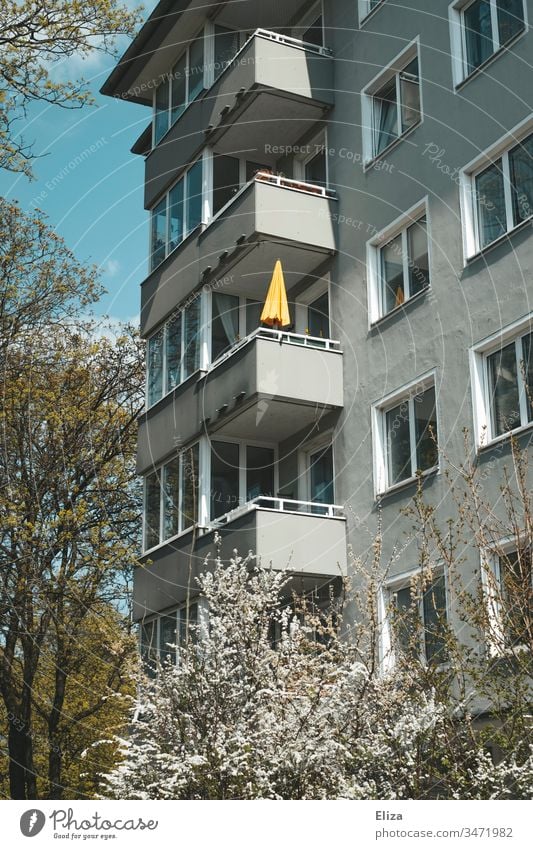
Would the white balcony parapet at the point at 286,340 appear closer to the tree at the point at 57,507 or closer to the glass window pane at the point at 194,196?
the glass window pane at the point at 194,196

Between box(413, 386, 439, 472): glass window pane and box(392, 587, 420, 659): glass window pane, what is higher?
box(413, 386, 439, 472): glass window pane

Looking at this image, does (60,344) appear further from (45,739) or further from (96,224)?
(45,739)

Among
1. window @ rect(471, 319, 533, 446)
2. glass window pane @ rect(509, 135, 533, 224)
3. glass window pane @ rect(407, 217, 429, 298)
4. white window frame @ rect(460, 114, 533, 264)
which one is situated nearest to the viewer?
window @ rect(471, 319, 533, 446)

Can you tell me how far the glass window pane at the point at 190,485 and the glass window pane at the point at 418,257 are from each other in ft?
18.4

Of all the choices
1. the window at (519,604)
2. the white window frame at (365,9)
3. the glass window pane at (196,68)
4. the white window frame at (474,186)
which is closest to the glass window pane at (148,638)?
the white window frame at (474,186)

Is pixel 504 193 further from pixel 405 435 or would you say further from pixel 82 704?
pixel 82 704

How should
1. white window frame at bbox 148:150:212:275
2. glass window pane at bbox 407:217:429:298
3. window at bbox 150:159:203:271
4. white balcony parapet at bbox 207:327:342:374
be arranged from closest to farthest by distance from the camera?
glass window pane at bbox 407:217:429:298 → white balcony parapet at bbox 207:327:342:374 → white window frame at bbox 148:150:212:275 → window at bbox 150:159:203:271

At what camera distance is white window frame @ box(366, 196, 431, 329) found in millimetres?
19328

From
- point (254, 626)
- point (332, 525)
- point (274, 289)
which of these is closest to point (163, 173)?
point (274, 289)

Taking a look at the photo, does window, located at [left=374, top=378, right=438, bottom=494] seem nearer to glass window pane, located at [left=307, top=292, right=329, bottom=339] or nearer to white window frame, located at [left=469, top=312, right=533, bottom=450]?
white window frame, located at [left=469, top=312, right=533, bottom=450]

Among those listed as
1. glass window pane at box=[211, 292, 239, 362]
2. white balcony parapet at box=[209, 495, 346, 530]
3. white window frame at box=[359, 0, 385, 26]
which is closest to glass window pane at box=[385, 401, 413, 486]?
white balcony parapet at box=[209, 495, 346, 530]

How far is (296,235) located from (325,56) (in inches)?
161

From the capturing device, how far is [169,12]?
85.6ft

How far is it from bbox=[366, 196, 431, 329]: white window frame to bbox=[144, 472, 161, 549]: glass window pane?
673 centimetres
